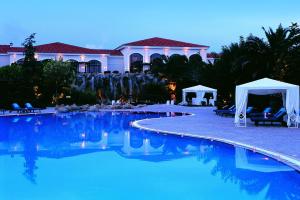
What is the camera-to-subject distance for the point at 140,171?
10148 millimetres

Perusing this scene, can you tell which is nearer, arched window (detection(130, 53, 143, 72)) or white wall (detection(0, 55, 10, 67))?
white wall (detection(0, 55, 10, 67))

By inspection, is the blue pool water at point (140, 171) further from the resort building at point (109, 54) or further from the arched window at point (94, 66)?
the arched window at point (94, 66)

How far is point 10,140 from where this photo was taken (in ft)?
52.1

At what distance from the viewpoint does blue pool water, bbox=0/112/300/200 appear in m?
8.08

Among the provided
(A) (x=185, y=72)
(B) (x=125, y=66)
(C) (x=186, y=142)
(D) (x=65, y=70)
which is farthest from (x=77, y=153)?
(B) (x=125, y=66)

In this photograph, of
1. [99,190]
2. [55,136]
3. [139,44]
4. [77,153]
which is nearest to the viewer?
[99,190]

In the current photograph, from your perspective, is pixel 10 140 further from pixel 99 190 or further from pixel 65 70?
pixel 65 70

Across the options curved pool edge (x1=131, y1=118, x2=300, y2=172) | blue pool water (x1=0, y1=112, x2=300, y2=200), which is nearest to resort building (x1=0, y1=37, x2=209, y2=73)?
curved pool edge (x1=131, y1=118, x2=300, y2=172)

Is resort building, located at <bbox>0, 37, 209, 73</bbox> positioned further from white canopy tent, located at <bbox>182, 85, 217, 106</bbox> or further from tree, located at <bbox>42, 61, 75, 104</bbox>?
white canopy tent, located at <bbox>182, 85, 217, 106</bbox>

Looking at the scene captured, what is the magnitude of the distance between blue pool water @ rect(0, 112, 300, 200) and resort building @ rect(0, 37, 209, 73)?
44.0 m

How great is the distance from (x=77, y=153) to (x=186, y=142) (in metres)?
3.66

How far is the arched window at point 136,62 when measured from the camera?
58997 millimetres

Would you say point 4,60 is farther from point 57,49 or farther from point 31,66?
point 31,66

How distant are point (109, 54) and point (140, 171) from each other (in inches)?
2052
